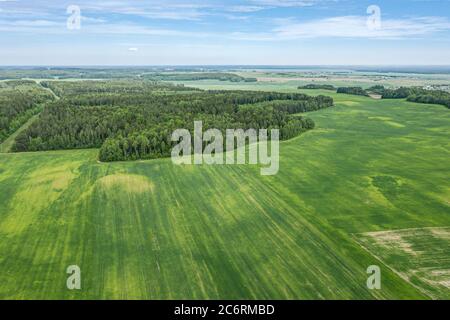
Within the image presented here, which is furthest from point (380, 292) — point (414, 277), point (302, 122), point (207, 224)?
point (302, 122)

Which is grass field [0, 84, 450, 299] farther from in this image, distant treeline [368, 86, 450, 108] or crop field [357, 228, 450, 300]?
distant treeline [368, 86, 450, 108]

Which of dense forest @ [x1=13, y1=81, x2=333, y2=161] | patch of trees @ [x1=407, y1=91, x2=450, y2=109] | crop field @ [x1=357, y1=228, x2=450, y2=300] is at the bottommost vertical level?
crop field @ [x1=357, y1=228, x2=450, y2=300]

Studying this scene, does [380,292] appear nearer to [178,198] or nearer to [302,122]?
[178,198]

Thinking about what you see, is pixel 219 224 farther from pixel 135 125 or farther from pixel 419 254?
pixel 135 125

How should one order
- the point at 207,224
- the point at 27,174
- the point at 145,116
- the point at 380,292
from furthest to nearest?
1. the point at 145,116
2. the point at 27,174
3. the point at 207,224
4. the point at 380,292

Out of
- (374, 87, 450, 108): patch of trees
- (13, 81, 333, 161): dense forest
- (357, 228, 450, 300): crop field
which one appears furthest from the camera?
(374, 87, 450, 108): patch of trees

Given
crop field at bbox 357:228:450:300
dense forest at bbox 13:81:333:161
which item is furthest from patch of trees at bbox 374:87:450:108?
crop field at bbox 357:228:450:300

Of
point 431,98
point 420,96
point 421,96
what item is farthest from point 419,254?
point 420,96

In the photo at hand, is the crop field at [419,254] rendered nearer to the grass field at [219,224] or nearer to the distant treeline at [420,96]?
the grass field at [219,224]
